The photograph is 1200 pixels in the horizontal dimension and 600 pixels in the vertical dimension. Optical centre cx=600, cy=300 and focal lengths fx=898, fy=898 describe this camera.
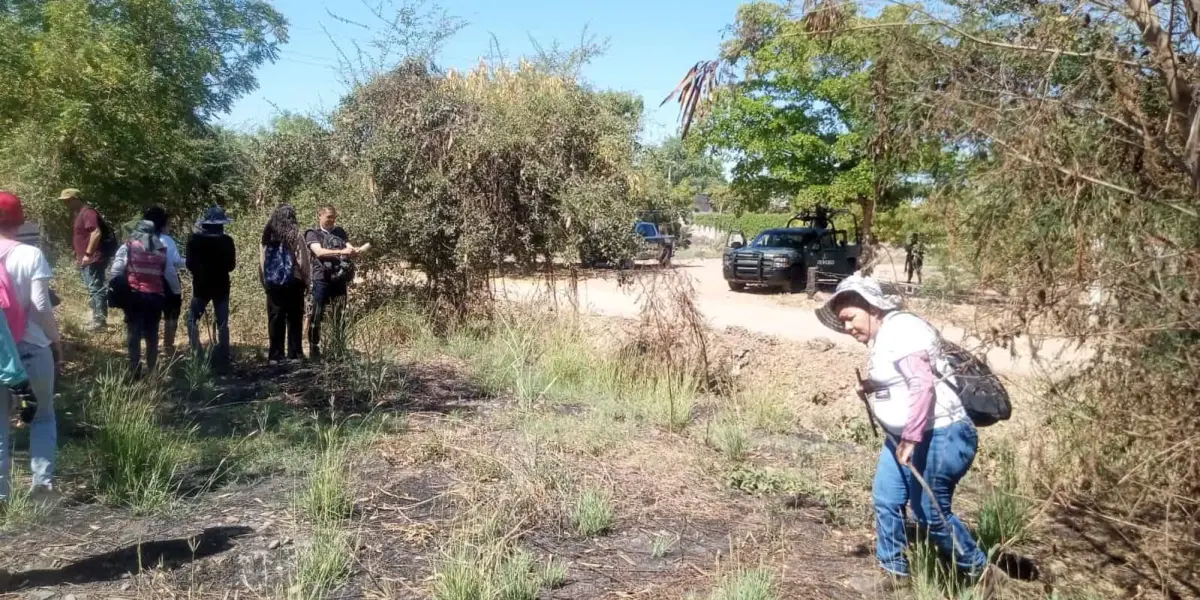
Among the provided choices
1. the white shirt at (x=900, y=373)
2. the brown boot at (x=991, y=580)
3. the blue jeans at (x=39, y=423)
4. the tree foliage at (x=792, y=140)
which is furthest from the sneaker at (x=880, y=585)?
the tree foliage at (x=792, y=140)

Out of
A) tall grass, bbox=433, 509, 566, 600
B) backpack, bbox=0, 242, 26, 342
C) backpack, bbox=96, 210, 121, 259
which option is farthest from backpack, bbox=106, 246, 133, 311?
tall grass, bbox=433, 509, 566, 600

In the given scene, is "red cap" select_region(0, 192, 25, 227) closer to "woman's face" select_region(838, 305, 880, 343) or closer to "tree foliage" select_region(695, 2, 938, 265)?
"woman's face" select_region(838, 305, 880, 343)

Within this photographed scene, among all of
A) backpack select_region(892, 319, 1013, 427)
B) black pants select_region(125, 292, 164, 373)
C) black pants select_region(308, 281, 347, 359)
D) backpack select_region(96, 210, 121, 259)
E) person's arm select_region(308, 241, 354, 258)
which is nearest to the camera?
backpack select_region(892, 319, 1013, 427)

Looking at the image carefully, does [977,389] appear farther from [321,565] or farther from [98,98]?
[98,98]

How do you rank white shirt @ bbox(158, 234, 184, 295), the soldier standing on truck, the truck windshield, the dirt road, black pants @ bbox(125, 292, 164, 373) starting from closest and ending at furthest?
the soldier standing on truck
black pants @ bbox(125, 292, 164, 373)
white shirt @ bbox(158, 234, 184, 295)
the dirt road
the truck windshield

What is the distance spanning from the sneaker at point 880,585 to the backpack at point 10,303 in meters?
3.81

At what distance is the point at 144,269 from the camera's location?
7.06m

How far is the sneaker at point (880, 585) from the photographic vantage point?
3936mm

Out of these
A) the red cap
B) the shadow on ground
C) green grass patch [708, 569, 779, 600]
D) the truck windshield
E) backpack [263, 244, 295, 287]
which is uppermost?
the truck windshield

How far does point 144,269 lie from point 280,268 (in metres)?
1.31

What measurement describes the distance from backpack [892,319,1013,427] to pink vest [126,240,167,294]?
5.95 m

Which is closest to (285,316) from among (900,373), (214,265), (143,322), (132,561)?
(214,265)

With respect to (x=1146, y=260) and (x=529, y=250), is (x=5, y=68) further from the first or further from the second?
(x=1146, y=260)

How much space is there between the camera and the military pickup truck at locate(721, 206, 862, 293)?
20141mm
